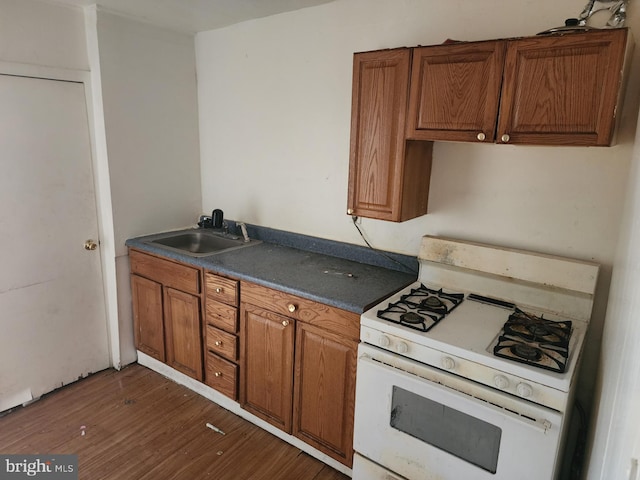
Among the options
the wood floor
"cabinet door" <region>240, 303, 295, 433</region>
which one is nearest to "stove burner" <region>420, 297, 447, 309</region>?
"cabinet door" <region>240, 303, 295, 433</region>

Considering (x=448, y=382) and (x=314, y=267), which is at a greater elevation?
(x=314, y=267)

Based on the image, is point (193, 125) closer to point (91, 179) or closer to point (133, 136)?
point (133, 136)

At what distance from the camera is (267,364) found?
2176 mm

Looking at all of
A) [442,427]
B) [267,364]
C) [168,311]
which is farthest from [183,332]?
[442,427]

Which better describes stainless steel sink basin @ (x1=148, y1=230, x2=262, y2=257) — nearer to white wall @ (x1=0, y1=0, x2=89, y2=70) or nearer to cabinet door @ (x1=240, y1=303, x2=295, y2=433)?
cabinet door @ (x1=240, y1=303, x2=295, y2=433)

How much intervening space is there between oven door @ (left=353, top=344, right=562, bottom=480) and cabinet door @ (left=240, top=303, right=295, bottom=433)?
→ 1.46 ft

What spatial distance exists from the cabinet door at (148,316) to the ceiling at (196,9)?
1610mm

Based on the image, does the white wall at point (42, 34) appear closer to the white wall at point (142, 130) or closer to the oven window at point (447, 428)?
the white wall at point (142, 130)

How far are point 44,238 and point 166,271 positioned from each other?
712 mm

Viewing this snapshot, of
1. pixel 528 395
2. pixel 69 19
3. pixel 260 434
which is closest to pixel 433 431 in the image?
pixel 528 395

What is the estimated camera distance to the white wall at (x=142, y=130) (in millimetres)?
2521

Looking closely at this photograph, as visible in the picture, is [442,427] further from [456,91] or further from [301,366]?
[456,91]

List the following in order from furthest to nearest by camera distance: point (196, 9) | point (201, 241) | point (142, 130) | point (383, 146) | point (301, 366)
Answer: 1. point (201, 241)
2. point (142, 130)
3. point (196, 9)
4. point (301, 366)
5. point (383, 146)

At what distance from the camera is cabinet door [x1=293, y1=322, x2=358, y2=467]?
1890mm
